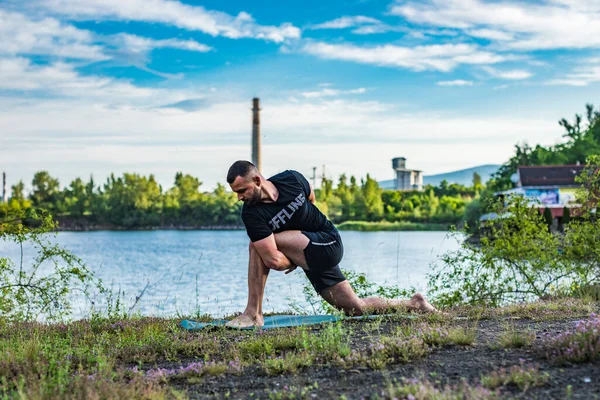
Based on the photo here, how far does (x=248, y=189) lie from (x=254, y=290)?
108cm

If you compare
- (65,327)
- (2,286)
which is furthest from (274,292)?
(65,327)

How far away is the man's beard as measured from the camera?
6566 mm

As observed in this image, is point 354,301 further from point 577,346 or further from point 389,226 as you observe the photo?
point 389,226

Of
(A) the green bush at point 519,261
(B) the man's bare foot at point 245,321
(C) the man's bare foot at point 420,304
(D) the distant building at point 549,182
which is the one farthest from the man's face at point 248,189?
(D) the distant building at point 549,182

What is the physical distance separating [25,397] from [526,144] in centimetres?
9414

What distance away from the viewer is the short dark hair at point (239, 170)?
6445 millimetres

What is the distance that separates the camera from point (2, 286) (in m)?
8.62

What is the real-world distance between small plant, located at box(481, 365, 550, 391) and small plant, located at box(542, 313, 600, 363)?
45 cm

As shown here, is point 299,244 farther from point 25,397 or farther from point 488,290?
point 488,290

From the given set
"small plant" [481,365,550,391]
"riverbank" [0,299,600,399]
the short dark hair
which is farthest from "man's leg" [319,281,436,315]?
"small plant" [481,365,550,391]

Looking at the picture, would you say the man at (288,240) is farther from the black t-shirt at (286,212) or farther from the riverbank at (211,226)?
the riverbank at (211,226)

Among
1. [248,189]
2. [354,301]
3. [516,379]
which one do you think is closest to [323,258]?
[354,301]

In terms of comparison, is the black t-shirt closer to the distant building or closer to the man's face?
the man's face

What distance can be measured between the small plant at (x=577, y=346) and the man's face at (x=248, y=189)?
2.97m
